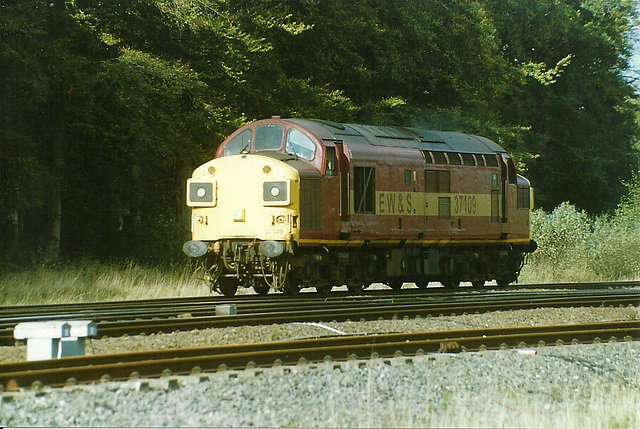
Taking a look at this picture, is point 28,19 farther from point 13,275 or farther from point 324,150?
point 324,150

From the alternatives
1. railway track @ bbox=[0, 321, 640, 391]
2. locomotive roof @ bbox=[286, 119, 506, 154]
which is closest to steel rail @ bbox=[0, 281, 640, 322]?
locomotive roof @ bbox=[286, 119, 506, 154]

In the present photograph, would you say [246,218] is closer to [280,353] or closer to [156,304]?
[156,304]

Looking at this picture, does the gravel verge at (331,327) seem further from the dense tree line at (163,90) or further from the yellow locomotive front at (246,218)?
the dense tree line at (163,90)

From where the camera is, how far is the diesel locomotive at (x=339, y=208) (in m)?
15.7

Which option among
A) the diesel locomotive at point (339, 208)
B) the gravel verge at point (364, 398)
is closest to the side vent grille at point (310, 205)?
the diesel locomotive at point (339, 208)

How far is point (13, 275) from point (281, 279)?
6.26 m

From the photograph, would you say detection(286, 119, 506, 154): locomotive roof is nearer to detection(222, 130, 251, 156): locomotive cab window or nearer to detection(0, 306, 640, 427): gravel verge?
detection(222, 130, 251, 156): locomotive cab window

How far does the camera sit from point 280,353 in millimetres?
8922

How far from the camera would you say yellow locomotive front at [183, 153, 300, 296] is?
50.5 ft

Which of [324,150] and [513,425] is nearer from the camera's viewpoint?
[513,425]

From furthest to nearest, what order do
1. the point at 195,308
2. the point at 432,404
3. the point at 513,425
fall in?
the point at 195,308
the point at 432,404
the point at 513,425

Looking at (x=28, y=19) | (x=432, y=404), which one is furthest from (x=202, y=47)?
(x=432, y=404)

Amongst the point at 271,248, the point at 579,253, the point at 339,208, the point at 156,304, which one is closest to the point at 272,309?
the point at 271,248

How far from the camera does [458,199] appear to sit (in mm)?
19562
